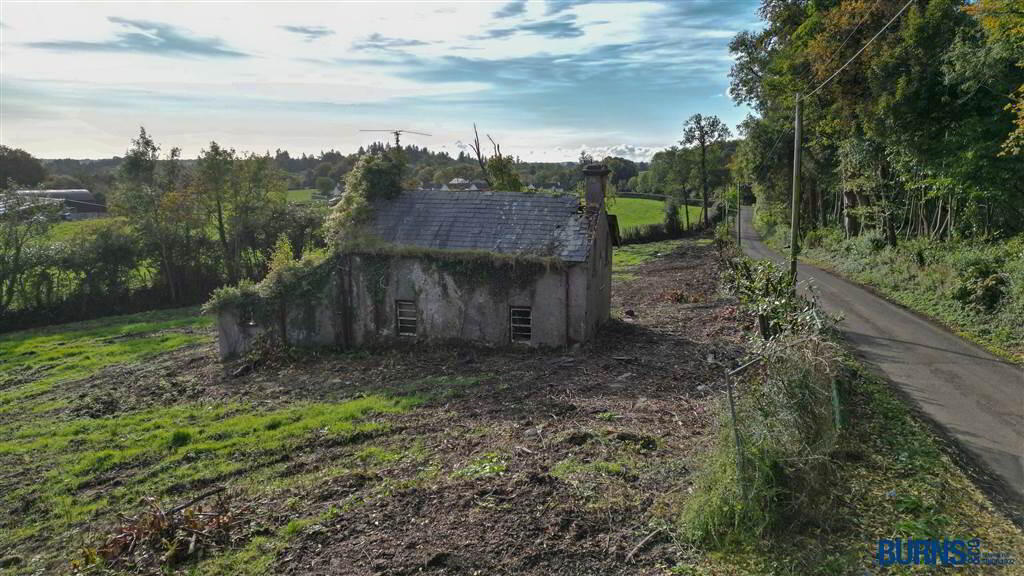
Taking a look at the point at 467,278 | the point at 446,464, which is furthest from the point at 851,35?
the point at 446,464

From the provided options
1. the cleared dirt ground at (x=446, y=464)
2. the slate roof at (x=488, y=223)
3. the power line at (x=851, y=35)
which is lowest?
the cleared dirt ground at (x=446, y=464)

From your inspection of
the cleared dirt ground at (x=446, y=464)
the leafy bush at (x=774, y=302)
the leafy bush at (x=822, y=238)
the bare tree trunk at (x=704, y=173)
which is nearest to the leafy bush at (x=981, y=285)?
the leafy bush at (x=774, y=302)

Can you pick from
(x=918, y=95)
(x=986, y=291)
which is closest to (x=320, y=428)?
(x=986, y=291)

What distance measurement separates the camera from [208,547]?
963cm

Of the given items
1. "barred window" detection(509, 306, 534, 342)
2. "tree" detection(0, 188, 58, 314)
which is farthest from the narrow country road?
"tree" detection(0, 188, 58, 314)

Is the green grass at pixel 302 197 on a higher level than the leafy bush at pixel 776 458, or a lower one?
higher

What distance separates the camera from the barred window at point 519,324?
20.9 m

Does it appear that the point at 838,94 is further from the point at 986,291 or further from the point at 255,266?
the point at 255,266

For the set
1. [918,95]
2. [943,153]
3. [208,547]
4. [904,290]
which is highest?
[918,95]

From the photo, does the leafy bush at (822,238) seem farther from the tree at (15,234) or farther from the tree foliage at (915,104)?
the tree at (15,234)

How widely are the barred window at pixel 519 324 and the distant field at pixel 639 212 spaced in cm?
4826

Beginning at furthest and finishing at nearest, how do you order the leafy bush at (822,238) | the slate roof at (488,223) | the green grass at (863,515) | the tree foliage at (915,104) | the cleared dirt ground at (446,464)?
the leafy bush at (822,238), the tree foliage at (915,104), the slate roof at (488,223), the cleared dirt ground at (446,464), the green grass at (863,515)

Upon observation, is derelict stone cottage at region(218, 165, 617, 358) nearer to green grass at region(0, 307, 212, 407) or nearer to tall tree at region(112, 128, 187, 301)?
green grass at region(0, 307, 212, 407)

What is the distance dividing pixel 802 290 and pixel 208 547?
26204 millimetres
